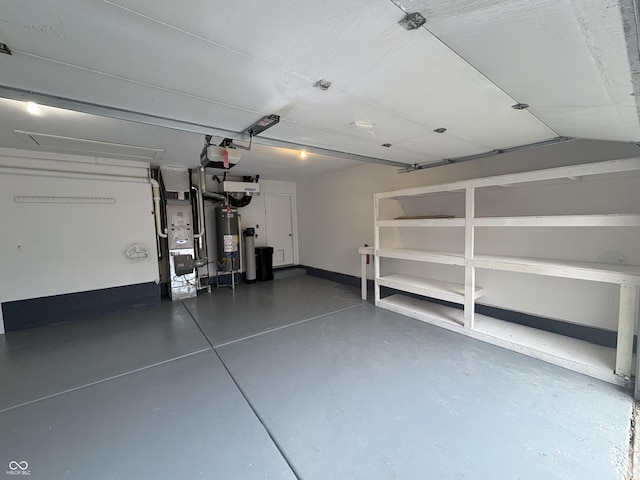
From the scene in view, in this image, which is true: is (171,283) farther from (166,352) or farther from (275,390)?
(275,390)

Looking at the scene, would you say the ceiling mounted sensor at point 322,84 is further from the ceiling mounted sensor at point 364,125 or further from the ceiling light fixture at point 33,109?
the ceiling light fixture at point 33,109

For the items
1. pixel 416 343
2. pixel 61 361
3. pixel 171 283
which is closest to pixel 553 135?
pixel 416 343

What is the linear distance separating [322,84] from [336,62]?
22cm

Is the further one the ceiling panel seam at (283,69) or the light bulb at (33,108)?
the light bulb at (33,108)

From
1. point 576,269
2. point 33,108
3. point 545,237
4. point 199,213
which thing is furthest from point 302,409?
point 199,213

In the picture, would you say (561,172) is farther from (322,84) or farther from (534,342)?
(322,84)

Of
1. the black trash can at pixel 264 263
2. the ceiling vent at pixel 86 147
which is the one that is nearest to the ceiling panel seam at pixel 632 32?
the ceiling vent at pixel 86 147

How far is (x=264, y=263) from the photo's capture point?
226 inches

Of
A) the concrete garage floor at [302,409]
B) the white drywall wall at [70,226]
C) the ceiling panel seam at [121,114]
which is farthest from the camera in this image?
the white drywall wall at [70,226]

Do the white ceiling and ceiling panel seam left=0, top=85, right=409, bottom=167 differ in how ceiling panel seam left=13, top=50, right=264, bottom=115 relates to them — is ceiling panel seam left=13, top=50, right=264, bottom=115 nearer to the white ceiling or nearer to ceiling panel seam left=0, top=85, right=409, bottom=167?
the white ceiling

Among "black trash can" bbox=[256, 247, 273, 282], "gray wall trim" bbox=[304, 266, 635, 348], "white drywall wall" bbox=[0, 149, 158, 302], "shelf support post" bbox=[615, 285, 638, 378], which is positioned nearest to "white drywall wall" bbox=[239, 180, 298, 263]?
"black trash can" bbox=[256, 247, 273, 282]

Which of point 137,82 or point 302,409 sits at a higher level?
point 137,82

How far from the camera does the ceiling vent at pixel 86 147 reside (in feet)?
9.02

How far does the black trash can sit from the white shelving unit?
9.20 ft
